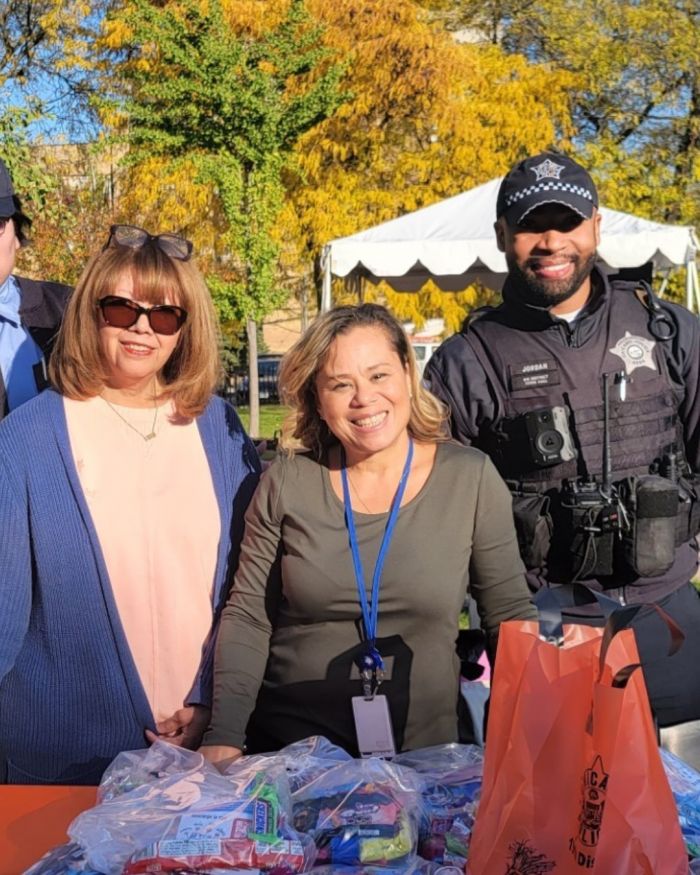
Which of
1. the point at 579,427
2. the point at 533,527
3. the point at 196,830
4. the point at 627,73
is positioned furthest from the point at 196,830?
the point at 627,73

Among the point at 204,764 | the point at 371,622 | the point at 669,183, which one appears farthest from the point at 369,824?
the point at 669,183

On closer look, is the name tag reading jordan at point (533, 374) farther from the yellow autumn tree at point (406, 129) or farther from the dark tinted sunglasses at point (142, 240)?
the yellow autumn tree at point (406, 129)

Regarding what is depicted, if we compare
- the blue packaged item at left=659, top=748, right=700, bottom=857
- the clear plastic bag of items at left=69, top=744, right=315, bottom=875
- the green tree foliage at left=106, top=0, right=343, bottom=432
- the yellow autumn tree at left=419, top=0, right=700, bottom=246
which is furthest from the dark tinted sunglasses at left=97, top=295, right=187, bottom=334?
the yellow autumn tree at left=419, top=0, right=700, bottom=246

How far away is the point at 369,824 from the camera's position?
1432 millimetres

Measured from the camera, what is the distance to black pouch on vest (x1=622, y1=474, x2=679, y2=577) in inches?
94.0

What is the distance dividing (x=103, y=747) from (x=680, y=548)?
1.64 m

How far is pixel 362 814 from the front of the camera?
145 centimetres

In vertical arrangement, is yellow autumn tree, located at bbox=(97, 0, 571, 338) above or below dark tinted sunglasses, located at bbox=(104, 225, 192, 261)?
above

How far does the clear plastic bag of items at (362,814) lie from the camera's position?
139cm

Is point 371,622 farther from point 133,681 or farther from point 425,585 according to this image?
point 133,681

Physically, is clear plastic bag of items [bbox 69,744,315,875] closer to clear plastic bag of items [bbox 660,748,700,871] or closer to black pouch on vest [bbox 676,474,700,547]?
clear plastic bag of items [bbox 660,748,700,871]

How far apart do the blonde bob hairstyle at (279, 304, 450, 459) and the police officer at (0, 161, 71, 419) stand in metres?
0.83

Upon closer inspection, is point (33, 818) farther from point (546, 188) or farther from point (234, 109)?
point (234, 109)

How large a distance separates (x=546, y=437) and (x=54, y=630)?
1.33m
